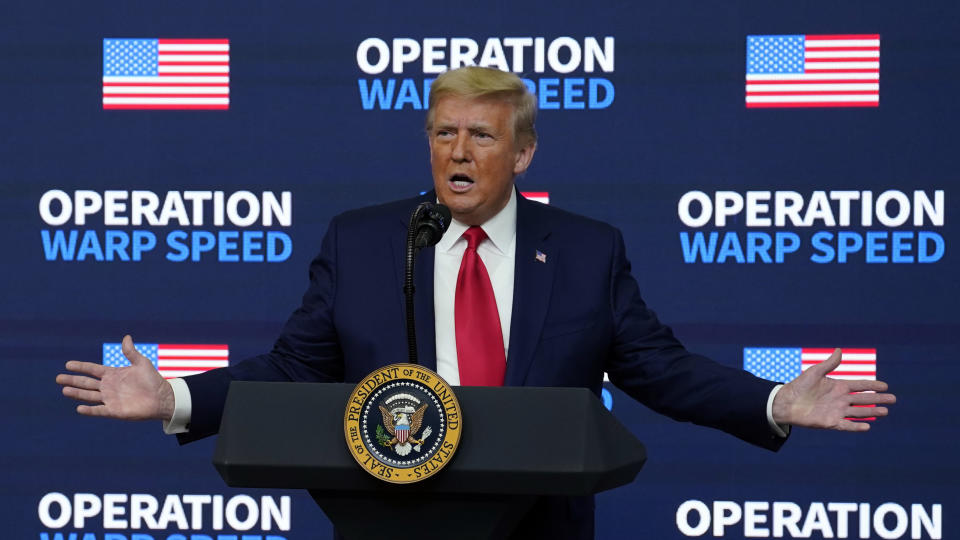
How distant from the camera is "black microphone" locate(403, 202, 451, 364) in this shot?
165 cm

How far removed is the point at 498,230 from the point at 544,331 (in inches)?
9.9

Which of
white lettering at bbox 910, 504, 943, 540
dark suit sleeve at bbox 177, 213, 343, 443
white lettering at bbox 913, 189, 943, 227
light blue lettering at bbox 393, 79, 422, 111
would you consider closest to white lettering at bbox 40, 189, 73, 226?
light blue lettering at bbox 393, 79, 422, 111

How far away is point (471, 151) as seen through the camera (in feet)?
7.00

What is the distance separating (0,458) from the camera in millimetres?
3662

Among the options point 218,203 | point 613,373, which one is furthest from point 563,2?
point 613,373

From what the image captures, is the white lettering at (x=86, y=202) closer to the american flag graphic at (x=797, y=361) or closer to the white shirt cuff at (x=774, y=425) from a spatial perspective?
the american flag graphic at (x=797, y=361)

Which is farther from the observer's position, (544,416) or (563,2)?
(563,2)

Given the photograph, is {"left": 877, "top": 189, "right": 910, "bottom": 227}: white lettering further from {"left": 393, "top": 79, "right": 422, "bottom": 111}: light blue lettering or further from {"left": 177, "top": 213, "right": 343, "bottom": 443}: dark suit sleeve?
{"left": 177, "top": 213, "right": 343, "bottom": 443}: dark suit sleeve

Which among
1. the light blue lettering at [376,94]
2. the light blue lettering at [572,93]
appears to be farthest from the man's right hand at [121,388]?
the light blue lettering at [572,93]

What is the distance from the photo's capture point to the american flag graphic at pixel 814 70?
3.47m

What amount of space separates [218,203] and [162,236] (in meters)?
0.20

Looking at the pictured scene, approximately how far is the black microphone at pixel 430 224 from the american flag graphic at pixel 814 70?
2.02 metres

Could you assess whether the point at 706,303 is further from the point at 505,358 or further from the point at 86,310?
the point at 86,310

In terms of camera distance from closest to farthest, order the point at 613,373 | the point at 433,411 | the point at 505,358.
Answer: the point at 433,411, the point at 505,358, the point at 613,373
